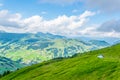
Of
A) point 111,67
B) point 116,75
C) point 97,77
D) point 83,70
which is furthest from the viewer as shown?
point 83,70

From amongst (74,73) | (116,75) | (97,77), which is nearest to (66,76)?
(74,73)

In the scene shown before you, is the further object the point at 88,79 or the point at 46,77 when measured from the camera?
the point at 46,77

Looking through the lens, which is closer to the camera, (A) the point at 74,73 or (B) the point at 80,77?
(B) the point at 80,77

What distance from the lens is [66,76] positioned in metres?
152

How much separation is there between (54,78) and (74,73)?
52.7ft

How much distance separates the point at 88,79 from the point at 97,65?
2443 centimetres

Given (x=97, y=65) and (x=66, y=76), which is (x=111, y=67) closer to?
(x=97, y=65)

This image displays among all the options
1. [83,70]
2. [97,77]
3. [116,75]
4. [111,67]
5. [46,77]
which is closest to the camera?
[116,75]

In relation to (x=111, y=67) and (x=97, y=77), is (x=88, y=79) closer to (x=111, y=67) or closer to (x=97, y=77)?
(x=97, y=77)

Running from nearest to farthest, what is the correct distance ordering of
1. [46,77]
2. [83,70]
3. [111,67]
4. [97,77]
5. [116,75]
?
[116,75], [97,77], [111,67], [83,70], [46,77]

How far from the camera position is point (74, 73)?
152 metres

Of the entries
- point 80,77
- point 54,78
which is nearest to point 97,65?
point 80,77

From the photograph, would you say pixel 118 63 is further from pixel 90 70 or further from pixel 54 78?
pixel 54 78

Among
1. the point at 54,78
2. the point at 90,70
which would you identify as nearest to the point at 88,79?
the point at 90,70
